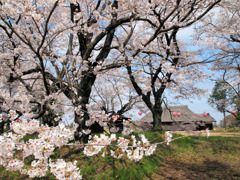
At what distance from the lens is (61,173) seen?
1.95 m

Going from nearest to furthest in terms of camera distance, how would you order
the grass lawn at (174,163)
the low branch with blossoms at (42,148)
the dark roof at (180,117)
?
the low branch with blossoms at (42,148)
the grass lawn at (174,163)
the dark roof at (180,117)

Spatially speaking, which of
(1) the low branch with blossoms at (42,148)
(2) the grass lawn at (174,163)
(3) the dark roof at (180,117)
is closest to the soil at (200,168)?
(2) the grass lawn at (174,163)

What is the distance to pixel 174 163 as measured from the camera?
266 inches

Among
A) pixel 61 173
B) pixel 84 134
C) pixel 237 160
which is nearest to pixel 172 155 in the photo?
pixel 237 160

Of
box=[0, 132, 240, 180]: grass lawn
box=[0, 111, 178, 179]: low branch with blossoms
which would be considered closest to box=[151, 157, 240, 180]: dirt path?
box=[0, 132, 240, 180]: grass lawn

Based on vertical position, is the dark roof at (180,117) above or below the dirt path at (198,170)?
above

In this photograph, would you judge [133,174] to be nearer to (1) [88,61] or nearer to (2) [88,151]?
(2) [88,151]

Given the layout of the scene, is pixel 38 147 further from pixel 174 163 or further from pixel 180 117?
pixel 180 117

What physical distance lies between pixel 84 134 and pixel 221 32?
35.1ft

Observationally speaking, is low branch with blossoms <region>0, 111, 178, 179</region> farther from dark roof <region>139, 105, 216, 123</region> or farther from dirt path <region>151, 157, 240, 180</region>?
dark roof <region>139, 105, 216, 123</region>

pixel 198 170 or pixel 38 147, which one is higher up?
pixel 38 147

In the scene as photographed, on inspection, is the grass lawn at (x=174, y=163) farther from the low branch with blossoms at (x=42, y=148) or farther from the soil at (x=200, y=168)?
the low branch with blossoms at (x=42, y=148)

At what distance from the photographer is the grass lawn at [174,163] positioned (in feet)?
15.4

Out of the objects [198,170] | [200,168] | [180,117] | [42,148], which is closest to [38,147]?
[42,148]
